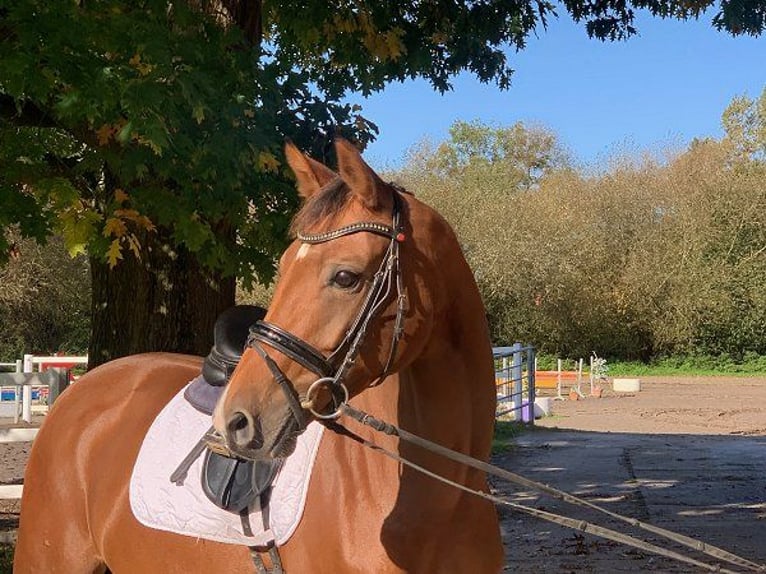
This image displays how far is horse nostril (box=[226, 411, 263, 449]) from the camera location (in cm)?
216

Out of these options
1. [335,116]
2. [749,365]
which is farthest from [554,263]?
[335,116]

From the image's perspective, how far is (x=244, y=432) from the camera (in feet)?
7.13

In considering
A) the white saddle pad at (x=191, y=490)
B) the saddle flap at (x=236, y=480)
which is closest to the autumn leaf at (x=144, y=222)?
the white saddle pad at (x=191, y=490)

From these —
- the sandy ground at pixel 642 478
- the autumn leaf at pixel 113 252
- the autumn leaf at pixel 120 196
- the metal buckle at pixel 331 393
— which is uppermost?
the autumn leaf at pixel 120 196

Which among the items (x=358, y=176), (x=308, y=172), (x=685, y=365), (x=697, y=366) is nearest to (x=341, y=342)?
(x=358, y=176)

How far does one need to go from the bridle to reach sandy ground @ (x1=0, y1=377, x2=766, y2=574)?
5.16 metres

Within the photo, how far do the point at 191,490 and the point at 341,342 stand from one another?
1.05 metres

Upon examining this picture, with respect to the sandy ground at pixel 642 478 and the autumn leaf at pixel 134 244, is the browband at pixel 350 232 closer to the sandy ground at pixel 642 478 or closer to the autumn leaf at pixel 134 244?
the autumn leaf at pixel 134 244

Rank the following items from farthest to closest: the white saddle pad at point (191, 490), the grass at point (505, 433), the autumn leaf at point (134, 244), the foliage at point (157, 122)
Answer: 1. the grass at point (505, 433)
2. the autumn leaf at point (134, 244)
3. the foliage at point (157, 122)
4. the white saddle pad at point (191, 490)

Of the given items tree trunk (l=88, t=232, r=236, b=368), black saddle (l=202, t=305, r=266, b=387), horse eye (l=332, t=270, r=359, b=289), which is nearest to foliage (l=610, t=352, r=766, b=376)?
tree trunk (l=88, t=232, r=236, b=368)

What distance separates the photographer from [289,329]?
2.26m

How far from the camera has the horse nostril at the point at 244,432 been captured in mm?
2164

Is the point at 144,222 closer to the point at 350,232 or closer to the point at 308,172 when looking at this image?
the point at 308,172

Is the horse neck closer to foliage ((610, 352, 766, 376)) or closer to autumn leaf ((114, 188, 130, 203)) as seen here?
autumn leaf ((114, 188, 130, 203))
